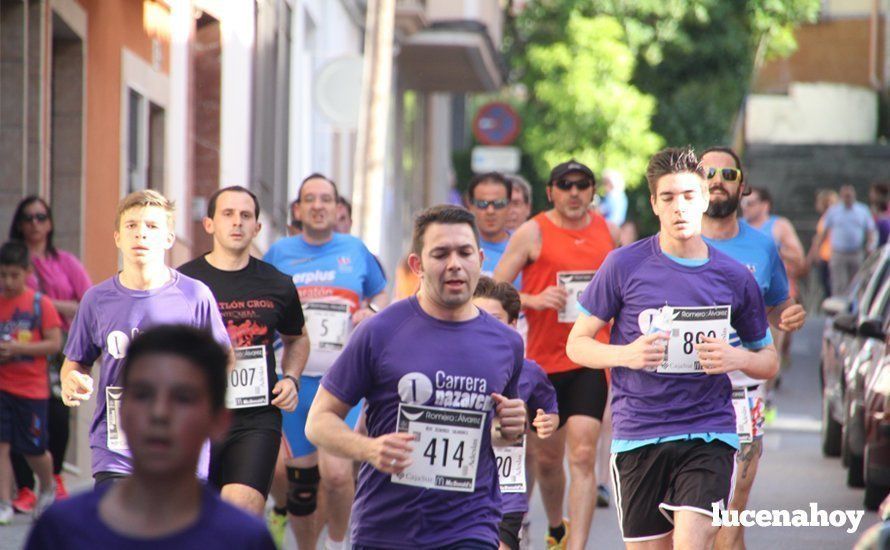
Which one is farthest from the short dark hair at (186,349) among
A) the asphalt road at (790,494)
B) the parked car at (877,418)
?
the parked car at (877,418)

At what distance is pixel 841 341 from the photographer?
1416 cm

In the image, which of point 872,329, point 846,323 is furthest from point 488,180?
point 846,323

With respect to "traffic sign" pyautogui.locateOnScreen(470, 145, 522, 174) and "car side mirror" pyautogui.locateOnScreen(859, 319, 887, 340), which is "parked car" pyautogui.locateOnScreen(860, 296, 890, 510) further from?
"traffic sign" pyautogui.locateOnScreen(470, 145, 522, 174)

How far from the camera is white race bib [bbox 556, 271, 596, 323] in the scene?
9.98m

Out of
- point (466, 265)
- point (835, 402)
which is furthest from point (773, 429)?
Answer: point (466, 265)

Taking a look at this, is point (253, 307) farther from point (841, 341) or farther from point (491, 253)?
point (841, 341)

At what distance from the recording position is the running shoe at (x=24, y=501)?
11.7m

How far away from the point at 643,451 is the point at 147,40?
969cm

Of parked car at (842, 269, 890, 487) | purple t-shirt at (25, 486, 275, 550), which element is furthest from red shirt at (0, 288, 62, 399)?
purple t-shirt at (25, 486, 275, 550)

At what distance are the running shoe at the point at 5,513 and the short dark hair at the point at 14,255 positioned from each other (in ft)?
4.65

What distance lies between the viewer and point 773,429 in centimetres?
1778

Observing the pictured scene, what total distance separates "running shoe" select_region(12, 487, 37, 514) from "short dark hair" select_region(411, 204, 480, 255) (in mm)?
6335

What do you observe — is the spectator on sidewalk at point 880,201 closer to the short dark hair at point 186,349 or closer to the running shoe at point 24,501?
the running shoe at point 24,501

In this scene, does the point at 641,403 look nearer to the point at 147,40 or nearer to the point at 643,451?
the point at 643,451
